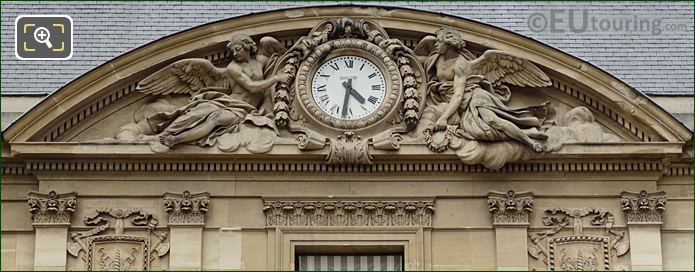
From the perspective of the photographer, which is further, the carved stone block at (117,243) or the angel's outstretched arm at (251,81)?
the angel's outstretched arm at (251,81)

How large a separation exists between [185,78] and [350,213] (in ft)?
9.30

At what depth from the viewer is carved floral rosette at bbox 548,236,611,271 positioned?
1034 inches

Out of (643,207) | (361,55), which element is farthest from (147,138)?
(643,207)

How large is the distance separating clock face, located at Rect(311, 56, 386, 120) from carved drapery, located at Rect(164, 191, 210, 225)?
79.3 inches

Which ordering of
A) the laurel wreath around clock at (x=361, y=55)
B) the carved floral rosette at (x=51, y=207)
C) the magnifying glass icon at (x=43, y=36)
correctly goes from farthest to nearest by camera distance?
the magnifying glass icon at (x=43, y=36) → the laurel wreath around clock at (x=361, y=55) → the carved floral rosette at (x=51, y=207)

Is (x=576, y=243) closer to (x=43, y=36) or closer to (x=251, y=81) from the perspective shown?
(x=251, y=81)

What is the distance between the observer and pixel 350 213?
26.5 metres

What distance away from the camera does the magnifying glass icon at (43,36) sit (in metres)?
28.9

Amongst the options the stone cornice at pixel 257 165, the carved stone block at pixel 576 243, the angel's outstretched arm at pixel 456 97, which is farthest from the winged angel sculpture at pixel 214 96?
the carved stone block at pixel 576 243

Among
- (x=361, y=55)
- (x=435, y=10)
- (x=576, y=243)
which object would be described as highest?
(x=435, y=10)

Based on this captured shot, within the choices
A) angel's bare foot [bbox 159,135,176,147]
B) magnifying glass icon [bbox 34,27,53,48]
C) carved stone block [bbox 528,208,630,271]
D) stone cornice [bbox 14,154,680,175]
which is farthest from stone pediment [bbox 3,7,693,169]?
magnifying glass icon [bbox 34,27,53,48]

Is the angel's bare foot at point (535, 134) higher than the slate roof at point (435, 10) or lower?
lower

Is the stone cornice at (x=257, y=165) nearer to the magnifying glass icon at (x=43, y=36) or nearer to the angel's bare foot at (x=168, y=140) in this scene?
the angel's bare foot at (x=168, y=140)

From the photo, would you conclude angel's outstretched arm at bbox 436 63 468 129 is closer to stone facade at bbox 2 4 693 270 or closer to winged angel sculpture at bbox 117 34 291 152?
stone facade at bbox 2 4 693 270
